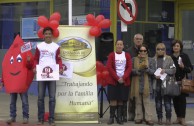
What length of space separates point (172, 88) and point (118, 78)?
4.16ft

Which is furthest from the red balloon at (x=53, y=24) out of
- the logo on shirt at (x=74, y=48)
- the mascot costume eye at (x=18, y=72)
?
the mascot costume eye at (x=18, y=72)

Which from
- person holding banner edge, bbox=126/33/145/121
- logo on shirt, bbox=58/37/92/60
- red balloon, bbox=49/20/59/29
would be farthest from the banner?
person holding banner edge, bbox=126/33/145/121

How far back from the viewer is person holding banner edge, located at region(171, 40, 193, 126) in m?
11.9

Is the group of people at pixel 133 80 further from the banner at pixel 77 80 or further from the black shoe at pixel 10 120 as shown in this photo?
the banner at pixel 77 80

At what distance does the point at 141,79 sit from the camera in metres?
11.9

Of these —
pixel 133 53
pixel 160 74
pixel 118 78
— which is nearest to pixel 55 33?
pixel 118 78

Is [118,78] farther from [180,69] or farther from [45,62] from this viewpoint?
[45,62]

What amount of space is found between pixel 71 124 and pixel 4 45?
7.68 meters

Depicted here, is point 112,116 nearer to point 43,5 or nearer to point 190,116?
point 190,116

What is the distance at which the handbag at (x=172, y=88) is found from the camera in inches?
456

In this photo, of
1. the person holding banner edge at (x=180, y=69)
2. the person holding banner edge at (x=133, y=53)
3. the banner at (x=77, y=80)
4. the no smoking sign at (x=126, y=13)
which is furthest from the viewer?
the no smoking sign at (x=126, y=13)

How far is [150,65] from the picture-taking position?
11852mm

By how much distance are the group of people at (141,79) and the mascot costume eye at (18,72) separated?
1828 mm

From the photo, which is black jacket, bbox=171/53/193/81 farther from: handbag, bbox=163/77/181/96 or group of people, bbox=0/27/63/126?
group of people, bbox=0/27/63/126
